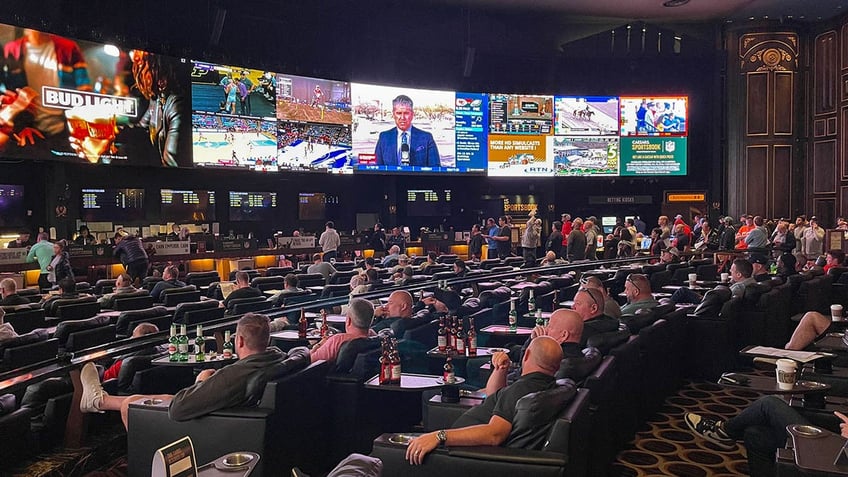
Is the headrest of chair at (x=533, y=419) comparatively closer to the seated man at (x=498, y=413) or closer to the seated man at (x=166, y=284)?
the seated man at (x=498, y=413)

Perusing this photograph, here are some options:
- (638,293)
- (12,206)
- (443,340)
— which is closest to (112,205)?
(12,206)

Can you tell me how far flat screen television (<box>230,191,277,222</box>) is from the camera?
17141mm

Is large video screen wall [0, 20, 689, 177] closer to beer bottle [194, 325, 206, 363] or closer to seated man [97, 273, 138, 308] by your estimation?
seated man [97, 273, 138, 308]

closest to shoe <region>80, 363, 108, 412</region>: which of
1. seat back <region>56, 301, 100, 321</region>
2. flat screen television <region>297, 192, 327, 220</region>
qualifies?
seat back <region>56, 301, 100, 321</region>

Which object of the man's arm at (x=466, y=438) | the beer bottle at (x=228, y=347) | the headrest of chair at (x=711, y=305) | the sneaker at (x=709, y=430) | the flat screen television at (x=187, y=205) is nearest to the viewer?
the man's arm at (x=466, y=438)

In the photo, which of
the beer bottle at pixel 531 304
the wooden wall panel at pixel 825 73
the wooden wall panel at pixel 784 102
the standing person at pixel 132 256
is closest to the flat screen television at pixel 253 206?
the standing person at pixel 132 256

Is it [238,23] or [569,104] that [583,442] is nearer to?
[238,23]

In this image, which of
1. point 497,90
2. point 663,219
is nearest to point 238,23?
point 497,90

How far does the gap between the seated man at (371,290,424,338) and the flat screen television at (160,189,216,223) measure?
1135cm

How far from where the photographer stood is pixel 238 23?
52.5 ft

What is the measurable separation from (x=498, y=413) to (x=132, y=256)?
9.51 meters

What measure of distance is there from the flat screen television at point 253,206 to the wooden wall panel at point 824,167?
45.6 feet

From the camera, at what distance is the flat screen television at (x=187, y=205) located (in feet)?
52.0

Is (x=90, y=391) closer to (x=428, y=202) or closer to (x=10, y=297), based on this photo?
(x=10, y=297)
